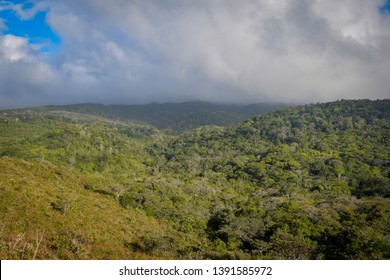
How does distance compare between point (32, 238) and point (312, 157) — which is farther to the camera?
point (312, 157)

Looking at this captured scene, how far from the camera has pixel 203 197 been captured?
6919 centimetres

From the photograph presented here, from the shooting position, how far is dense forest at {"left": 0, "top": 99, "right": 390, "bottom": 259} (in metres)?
26.4

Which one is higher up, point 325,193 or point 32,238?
point 32,238

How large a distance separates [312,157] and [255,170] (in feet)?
94.0

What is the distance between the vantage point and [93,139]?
435 ft

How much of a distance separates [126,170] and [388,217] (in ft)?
268

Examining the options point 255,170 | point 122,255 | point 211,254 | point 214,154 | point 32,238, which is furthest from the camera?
point 214,154

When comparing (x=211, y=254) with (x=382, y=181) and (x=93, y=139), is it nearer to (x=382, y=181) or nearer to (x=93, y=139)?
(x=382, y=181)

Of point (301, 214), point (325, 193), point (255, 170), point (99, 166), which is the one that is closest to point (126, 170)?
point (99, 166)

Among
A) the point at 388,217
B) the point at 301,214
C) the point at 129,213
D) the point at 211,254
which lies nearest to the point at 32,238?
the point at 211,254

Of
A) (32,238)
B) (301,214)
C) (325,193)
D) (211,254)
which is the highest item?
(32,238)

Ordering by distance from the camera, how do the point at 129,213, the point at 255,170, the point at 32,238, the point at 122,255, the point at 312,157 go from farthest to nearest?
1. the point at 312,157
2. the point at 255,170
3. the point at 129,213
4. the point at 122,255
5. the point at 32,238

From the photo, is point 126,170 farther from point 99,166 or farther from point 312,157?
point 312,157

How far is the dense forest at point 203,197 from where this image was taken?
26.4 m
